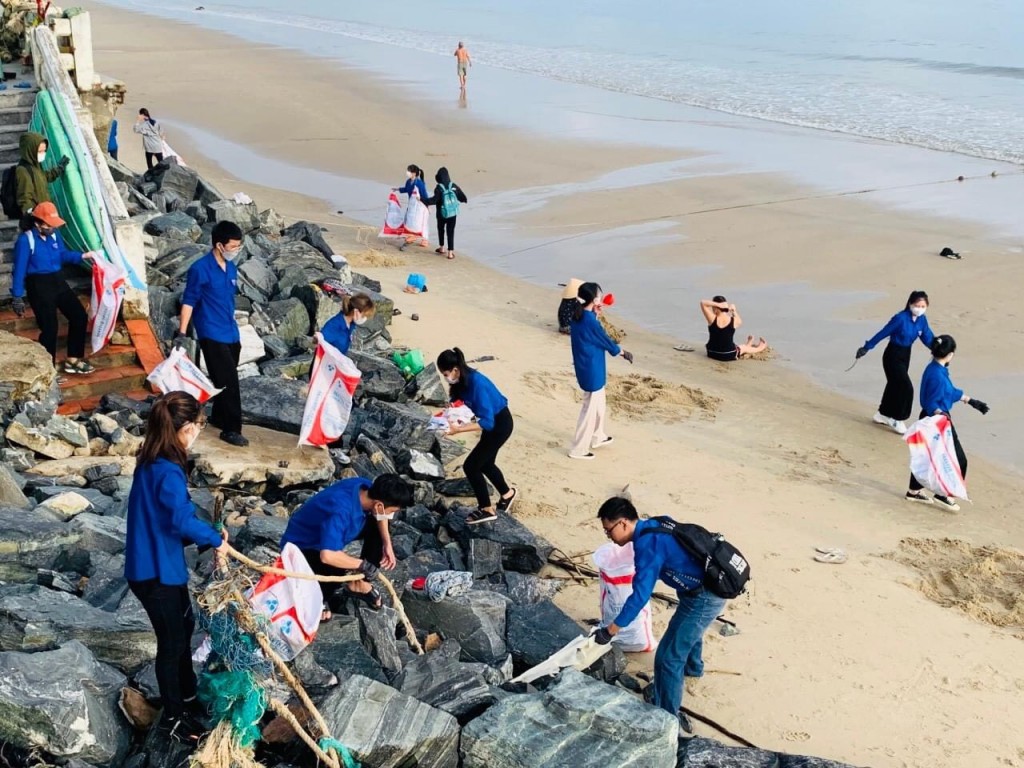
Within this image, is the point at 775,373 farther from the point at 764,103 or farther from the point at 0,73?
the point at 764,103

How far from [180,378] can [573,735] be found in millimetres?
4416

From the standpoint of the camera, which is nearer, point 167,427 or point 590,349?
point 167,427

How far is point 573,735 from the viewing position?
5.41m

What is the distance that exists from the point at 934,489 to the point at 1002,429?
2.37 m

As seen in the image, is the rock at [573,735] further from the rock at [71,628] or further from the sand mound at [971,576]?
the sand mound at [971,576]

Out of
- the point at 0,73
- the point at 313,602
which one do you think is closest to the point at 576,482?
the point at 313,602

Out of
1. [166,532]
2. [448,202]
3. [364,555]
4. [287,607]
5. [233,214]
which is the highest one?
[448,202]

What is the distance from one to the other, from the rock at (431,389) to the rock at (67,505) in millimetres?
3938

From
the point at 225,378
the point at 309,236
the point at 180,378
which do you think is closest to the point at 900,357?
the point at 225,378

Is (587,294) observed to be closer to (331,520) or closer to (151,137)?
(331,520)

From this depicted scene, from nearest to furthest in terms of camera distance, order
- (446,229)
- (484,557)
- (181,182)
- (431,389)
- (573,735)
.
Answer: (573,735) → (484,557) → (431,389) → (181,182) → (446,229)

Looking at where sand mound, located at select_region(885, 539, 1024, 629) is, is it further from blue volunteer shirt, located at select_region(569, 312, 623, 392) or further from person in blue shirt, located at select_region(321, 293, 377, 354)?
person in blue shirt, located at select_region(321, 293, 377, 354)

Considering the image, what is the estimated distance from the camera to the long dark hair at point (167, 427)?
16.1 ft

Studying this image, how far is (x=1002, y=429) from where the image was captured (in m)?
11.0
